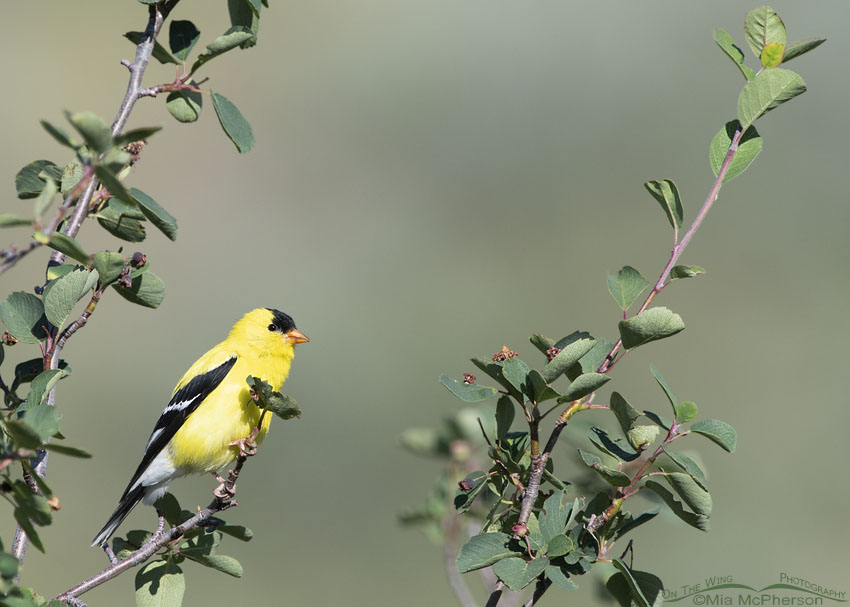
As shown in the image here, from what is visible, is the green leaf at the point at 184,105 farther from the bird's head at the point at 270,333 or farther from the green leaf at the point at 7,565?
the bird's head at the point at 270,333

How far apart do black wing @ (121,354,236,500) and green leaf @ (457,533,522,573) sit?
206 cm

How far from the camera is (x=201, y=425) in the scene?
3.47 metres

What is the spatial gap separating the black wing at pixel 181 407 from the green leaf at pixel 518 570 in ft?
6.94

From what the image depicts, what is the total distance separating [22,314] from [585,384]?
1350 millimetres

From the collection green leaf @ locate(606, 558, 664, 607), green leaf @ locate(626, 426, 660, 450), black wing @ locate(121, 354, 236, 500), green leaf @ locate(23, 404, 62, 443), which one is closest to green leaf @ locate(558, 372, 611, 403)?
green leaf @ locate(626, 426, 660, 450)

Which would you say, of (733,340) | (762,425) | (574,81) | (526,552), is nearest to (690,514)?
(526,552)

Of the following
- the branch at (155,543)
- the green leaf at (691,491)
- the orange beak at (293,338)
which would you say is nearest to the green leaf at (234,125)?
the branch at (155,543)

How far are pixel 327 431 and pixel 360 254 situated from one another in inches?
146

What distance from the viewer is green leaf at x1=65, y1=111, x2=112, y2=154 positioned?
1294mm

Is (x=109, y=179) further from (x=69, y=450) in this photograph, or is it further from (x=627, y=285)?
(x=627, y=285)

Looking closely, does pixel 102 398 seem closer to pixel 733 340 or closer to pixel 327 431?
pixel 327 431

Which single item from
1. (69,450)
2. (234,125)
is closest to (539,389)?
(69,450)

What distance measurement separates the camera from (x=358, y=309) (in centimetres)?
1201

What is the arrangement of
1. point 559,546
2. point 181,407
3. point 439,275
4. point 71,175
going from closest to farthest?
point 559,546
point 71,175
point 181,407
point 439,275
